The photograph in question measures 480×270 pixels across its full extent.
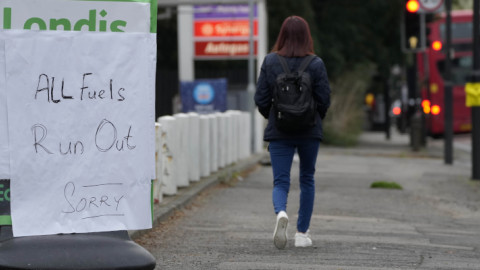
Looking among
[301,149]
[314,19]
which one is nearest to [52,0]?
[301,149]

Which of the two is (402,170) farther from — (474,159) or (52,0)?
Answer: (52,0)

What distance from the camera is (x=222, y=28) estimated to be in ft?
76.4

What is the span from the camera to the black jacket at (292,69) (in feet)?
22.2

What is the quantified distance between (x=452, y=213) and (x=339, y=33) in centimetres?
1725

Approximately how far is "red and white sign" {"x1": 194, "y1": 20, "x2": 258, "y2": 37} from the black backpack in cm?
1615

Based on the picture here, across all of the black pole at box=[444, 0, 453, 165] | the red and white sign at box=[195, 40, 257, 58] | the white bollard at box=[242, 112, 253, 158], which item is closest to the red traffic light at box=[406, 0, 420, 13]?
the black pole at box=[444, 0, 453, 165]

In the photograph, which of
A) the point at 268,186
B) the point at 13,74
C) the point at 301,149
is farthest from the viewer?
the point at 268,186

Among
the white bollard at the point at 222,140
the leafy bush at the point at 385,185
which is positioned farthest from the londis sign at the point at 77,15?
the white bollard at the point at 222,140

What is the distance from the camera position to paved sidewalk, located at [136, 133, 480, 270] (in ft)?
21.1

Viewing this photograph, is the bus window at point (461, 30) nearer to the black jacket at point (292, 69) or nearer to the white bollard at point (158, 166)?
the white bollard at point (158, 166)

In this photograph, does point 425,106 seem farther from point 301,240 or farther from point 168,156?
point 301,240

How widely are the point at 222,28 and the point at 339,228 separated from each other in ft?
50.6

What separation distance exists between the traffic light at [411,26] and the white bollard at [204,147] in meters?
7.65

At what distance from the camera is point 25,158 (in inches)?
194
